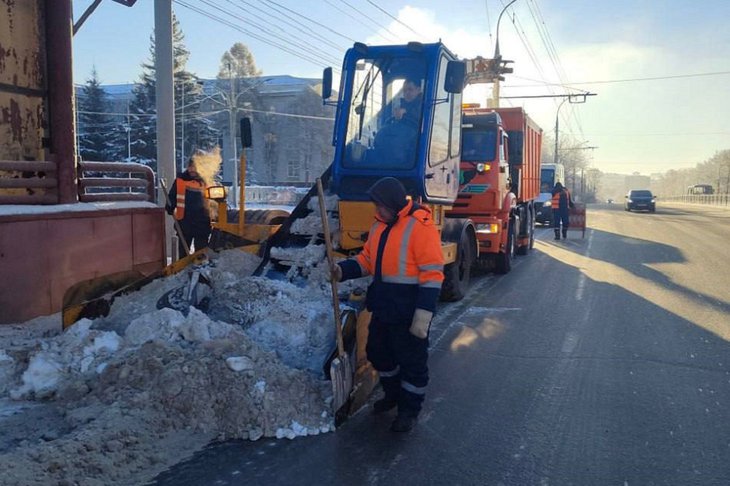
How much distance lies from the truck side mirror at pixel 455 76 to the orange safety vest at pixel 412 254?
3.14 meters

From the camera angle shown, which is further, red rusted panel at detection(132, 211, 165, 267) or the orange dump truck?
the orange dump truck

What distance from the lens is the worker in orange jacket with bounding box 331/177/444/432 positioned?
4.33 metres

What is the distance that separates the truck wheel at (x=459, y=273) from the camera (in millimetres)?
8805

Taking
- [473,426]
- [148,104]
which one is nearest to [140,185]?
[473,426]

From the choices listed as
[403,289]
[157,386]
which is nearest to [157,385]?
[157,386]

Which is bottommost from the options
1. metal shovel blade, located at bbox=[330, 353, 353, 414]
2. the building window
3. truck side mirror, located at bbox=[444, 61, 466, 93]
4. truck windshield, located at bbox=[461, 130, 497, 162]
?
metal shovel blade, located at bbox=[330, 353, 353, 414]

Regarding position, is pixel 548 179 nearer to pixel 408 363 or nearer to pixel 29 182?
pixel 29 182

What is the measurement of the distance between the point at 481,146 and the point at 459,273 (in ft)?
11.0

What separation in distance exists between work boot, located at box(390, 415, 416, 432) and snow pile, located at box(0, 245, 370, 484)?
0.48 meters

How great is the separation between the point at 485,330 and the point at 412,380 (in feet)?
10.5

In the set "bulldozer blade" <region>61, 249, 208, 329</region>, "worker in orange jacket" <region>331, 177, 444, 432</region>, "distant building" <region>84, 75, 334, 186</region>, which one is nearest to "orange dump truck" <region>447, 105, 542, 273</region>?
"bulldozer blade" <region>61, 249, 208, 329</region>

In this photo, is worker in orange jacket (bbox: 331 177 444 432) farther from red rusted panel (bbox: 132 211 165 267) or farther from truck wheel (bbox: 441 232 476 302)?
red rusted panel (bbox: 132 211 165 267)

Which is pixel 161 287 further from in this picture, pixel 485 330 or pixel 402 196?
pixel 485 330

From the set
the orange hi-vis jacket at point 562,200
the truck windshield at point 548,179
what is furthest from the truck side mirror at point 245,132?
the truck windshield at point 548,179
